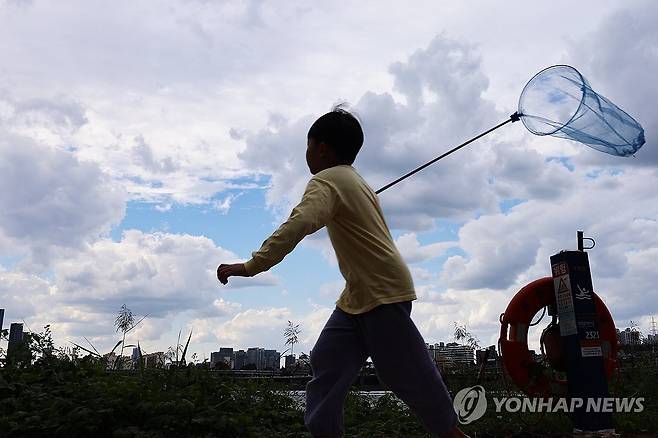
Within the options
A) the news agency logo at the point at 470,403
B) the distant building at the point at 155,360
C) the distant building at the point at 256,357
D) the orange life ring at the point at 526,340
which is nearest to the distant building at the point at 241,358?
the distant building at the point at 256,357

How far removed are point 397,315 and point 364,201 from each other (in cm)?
57

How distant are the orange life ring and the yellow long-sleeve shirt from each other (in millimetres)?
3940

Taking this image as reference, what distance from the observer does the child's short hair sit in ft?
11.8

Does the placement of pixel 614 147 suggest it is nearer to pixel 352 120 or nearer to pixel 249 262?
pixel 352 120

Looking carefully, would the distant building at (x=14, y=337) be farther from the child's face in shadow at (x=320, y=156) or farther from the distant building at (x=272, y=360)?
the child's face in shadow at (x=320, y=156)

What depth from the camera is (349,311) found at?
133 inches

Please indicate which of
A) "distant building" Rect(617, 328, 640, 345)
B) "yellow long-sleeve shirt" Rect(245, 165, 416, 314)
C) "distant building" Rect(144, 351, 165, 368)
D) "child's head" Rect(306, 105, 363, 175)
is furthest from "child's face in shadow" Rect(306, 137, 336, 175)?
"distant building" Rect(617, 328, 640, 345)

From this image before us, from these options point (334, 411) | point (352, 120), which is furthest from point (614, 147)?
point (334, 411)

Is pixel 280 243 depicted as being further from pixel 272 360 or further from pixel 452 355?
pixel 452 355

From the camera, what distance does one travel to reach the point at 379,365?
3.32 meters

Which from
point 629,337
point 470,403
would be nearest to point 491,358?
point 470,403

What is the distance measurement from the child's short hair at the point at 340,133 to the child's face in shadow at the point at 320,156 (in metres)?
0.02

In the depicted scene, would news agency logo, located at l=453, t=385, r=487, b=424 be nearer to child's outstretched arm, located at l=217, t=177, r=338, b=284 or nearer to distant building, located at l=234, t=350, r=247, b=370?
distant building, located at l=234, t=350, r=247, b=370

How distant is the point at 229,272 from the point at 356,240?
0.65 meters
